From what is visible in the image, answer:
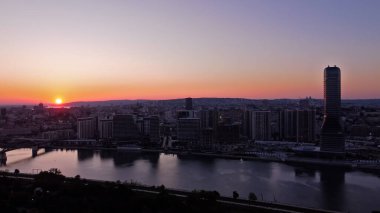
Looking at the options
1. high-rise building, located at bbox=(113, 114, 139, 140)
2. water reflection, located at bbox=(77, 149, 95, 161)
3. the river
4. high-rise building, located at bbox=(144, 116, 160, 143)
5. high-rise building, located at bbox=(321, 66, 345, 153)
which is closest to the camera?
the river

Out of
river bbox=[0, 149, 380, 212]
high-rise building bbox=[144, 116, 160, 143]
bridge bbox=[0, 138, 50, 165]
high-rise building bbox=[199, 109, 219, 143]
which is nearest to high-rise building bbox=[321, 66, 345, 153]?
river bbox=[0, 149, 380, 212]

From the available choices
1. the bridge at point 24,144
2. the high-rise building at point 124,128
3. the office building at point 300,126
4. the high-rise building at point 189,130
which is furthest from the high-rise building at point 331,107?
the bridge at point 24,144

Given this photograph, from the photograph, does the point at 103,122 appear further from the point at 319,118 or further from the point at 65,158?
the point at 319,118

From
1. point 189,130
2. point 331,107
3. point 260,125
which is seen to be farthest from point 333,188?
point 260,125

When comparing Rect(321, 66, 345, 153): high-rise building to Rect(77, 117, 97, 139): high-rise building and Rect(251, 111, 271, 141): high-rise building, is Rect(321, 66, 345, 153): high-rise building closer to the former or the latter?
Rect(251, 111, 271, 141): high-rise building

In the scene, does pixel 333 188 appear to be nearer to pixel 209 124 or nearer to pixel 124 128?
pixel 209 124

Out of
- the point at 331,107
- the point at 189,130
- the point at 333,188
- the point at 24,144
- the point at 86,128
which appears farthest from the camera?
the point at 86,128
